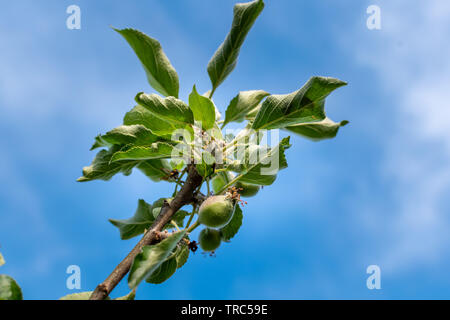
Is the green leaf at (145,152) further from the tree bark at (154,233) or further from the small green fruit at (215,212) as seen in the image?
the small green fruit at (215,212)

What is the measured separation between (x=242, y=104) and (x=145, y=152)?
29.6 inches

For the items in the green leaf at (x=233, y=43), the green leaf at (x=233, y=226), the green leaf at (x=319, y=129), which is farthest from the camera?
the green leaf at (x=319, y=129)

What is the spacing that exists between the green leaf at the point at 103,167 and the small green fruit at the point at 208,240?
0.58 metres

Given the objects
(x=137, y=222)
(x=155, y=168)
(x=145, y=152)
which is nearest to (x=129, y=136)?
(x=145, y=152)

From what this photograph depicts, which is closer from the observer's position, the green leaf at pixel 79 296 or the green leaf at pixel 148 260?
the green leaf at pixel 148 260

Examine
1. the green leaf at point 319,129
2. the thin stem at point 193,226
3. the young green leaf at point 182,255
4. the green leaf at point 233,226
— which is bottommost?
the young green leaf at point 182,255

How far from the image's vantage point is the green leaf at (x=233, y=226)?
1.87 m

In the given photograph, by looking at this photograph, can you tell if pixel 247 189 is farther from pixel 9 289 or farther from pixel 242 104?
A: pixel 9 289

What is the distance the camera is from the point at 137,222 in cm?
201

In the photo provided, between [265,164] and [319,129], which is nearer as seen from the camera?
[265,164]

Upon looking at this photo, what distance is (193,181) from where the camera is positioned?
1678 mm

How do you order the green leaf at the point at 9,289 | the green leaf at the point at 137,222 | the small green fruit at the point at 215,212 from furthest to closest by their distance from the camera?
1. the green leaf at the point at 137,222
2. the small green fruit at the point at 215,212
3. the green leaf at the point at 9,289

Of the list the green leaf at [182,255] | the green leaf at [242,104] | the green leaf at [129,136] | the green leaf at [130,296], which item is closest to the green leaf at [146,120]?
the green leaf at [129,136]
